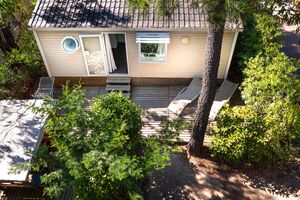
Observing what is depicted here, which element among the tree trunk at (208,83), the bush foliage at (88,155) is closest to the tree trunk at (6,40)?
the bush foliage at (88,155)

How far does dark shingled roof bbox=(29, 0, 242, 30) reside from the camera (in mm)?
10605

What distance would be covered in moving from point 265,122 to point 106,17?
6891 millimetres

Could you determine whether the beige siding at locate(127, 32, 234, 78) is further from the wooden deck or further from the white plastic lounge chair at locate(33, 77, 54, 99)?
the white plastic lounge chair at locate(33, 77, 54, 99)

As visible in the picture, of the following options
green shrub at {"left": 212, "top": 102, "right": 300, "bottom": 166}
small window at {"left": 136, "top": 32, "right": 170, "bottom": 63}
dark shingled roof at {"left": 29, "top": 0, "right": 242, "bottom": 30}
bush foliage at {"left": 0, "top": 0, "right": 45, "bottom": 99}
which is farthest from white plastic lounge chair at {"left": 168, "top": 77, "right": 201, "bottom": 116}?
bush foliage at {"left": 0, "top": 0, "right": 45, "bottom": 99}

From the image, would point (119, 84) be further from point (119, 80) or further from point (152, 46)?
point (152, 46)

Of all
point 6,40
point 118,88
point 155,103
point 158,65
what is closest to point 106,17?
point 158,65

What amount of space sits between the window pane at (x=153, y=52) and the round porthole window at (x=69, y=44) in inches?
107

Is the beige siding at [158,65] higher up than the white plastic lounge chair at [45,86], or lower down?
higher up

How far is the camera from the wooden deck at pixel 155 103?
10744 mm

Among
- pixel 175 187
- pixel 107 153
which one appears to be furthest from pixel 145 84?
pixel 107 153

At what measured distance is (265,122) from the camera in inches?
346

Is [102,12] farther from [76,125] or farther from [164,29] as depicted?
[76,125]

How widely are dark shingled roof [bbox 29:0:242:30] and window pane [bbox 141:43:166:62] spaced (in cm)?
99

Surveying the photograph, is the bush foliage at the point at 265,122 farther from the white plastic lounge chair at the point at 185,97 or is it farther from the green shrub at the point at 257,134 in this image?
the white plastic lounge chair at the point at 185,97
